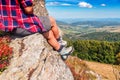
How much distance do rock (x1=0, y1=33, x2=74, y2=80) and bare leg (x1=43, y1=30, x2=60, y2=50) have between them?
22 cm

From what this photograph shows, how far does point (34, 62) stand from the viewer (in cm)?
934

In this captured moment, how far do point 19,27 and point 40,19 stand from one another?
913 millimetres

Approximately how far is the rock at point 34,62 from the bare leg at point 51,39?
219 mm

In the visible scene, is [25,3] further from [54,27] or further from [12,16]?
[54,27]

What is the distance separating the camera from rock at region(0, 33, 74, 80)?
29.5ft

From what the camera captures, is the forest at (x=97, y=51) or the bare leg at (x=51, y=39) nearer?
the bare leg at (x=51, y=39)

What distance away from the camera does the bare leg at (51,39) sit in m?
10.2

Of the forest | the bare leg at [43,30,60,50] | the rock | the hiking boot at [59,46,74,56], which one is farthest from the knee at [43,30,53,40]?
the forest

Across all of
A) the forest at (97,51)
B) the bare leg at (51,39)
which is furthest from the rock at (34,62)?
the forest at (97,51)

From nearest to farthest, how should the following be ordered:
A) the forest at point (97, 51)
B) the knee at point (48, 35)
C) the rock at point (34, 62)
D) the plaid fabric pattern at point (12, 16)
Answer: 1. the rock at point (34, 62)
2. the plaid fabric pattern at point (12, 16)
3. the knee at point (48, 35)
4. the forest at point (97, 51)

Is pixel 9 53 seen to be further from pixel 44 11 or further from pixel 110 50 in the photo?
pixel 110 50

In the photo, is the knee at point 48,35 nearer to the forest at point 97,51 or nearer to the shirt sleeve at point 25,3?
the shirt sleeve at point 25,3

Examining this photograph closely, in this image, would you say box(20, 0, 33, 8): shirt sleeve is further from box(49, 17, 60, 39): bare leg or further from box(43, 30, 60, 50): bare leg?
box(43, 30, 60, 50): bare leg

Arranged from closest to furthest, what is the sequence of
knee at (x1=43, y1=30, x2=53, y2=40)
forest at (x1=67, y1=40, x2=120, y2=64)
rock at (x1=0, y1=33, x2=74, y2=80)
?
rock at (x1=0, y1=33, x2=74, y2=80), knee at (x1=43, y1=30, x2=53, y2=40), forest at (x1=67, y1=40, x2=120, y2=64)
